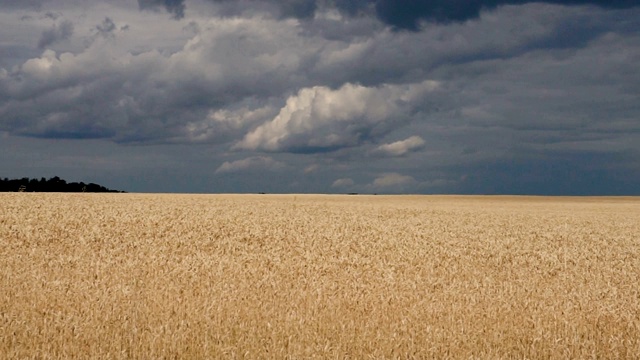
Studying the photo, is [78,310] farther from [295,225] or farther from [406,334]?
[295,225]

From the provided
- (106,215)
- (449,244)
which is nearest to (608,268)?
(449,244)

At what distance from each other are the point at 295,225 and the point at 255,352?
1443cm

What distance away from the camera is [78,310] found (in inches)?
360

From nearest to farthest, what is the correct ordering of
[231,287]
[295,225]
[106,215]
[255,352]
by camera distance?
1. [255,352]
2. [231,287]
3. [295,225]
4. [106,215]

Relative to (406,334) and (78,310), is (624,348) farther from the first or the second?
(78,310)

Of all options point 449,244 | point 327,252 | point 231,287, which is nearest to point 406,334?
point 231,287

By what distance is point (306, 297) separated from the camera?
403 inches

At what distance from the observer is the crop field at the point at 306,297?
7852 mm

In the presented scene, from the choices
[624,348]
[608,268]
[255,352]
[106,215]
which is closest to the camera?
[255,352]

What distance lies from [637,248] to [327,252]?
33.9 feet

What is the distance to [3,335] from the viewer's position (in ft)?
25.4

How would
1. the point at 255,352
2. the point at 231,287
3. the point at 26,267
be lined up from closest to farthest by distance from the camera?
1. the point at 255,352
2. the point at 231,287
3. the point at 26,267

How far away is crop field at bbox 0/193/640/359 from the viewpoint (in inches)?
309

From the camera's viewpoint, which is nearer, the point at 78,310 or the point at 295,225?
the point at 78,310
